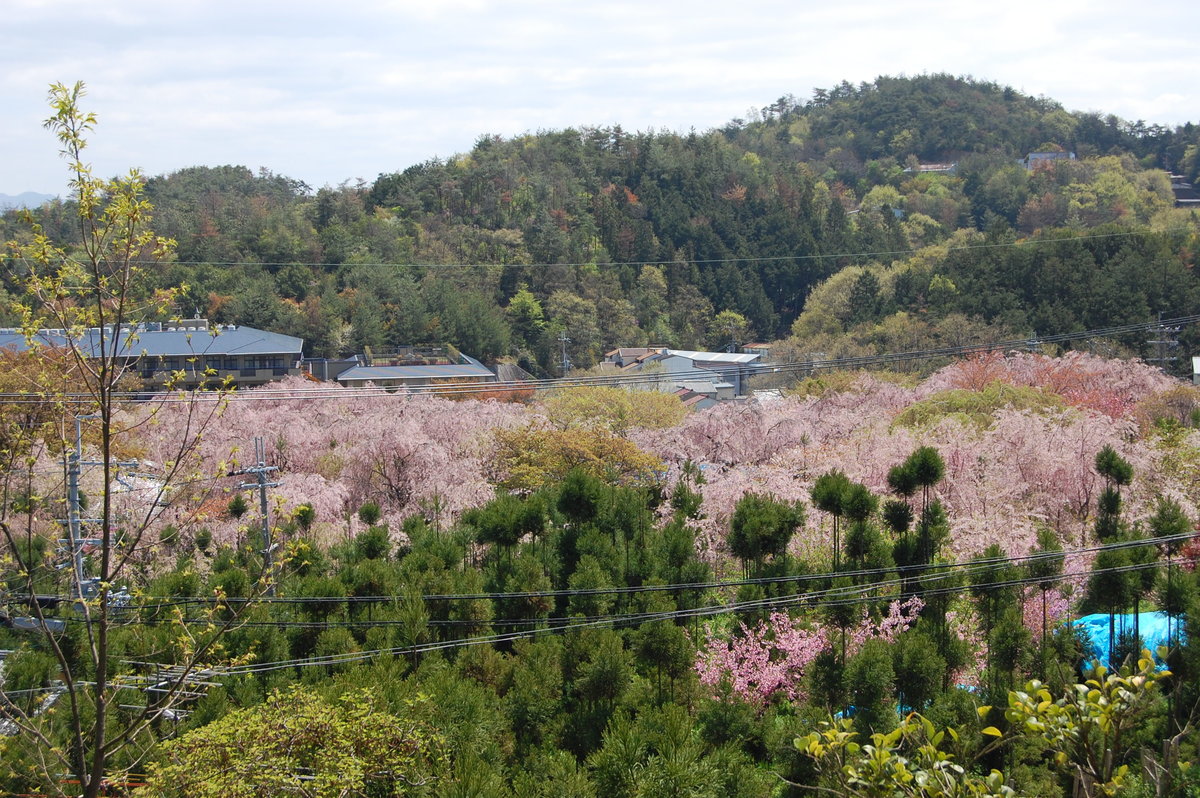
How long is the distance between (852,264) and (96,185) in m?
59.7

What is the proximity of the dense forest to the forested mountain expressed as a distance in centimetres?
37

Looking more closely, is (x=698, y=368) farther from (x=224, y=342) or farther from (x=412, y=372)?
(x=224, y=342)

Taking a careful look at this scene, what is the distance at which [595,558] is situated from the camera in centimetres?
1371

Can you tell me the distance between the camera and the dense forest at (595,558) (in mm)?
5145

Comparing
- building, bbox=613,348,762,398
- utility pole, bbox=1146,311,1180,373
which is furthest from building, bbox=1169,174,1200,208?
building, bbox=613,348,762,398

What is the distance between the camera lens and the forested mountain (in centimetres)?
3994

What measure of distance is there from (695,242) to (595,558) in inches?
1963

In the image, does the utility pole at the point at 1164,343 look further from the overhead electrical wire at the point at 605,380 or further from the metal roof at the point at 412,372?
the metal roof at the point at 412,372

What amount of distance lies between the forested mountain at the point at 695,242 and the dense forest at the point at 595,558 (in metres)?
0.37

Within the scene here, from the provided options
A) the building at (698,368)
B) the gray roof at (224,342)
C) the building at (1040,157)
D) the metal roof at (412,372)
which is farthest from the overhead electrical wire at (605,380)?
Result: the building at (1040,157)

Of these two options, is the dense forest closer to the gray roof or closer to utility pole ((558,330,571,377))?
the gray roof

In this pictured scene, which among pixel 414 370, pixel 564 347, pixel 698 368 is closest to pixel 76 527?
pixel 414 370

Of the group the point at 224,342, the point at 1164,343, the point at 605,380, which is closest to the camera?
the point at 605,380

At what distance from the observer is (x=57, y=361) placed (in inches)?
194
